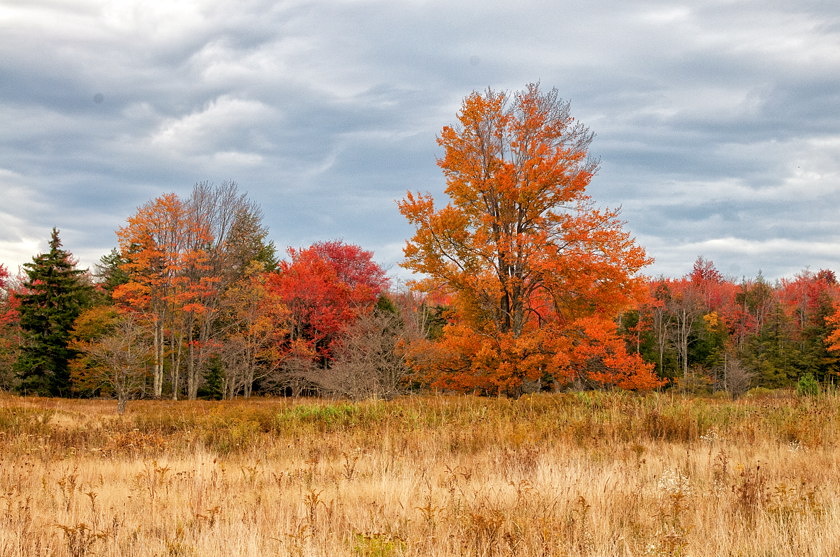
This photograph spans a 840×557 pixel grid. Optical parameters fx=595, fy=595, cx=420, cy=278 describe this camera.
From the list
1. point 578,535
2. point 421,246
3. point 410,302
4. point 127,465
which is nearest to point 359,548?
point 578,535

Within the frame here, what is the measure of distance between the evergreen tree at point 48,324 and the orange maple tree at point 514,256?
2644 cm

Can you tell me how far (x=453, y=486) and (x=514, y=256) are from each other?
1360cm

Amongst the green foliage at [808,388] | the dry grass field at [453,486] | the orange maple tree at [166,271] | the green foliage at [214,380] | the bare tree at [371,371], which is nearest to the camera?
the dry grass field at [453,486]

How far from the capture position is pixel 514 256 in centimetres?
1973

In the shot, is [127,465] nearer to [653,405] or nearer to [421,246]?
[653,405]

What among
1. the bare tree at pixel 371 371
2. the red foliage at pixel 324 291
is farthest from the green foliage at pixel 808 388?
the red foliage at pixel 324 291

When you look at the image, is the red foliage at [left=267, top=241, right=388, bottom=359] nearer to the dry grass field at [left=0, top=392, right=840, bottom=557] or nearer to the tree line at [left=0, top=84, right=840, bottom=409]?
the tree line at [left=0, top=84, right=840, bottom=409]

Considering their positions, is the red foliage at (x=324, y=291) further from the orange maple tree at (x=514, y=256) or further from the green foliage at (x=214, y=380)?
the orange maple tree at (x=514, y=256)

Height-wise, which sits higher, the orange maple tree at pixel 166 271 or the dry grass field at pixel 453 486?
the orange maple tree at pixel 166 271

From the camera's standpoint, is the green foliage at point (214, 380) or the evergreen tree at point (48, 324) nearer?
the evergreen tree at point (48, 324)

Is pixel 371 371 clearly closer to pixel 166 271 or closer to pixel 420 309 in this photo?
pixel 166 271

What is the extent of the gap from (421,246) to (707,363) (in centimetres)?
4728

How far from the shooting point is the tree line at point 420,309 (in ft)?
65.8

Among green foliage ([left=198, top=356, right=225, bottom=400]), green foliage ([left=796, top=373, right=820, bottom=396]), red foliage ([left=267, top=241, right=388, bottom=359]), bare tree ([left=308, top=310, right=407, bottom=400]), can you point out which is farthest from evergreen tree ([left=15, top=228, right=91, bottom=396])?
green foliage ([left=796, top=373, right=820, bottom=396])
